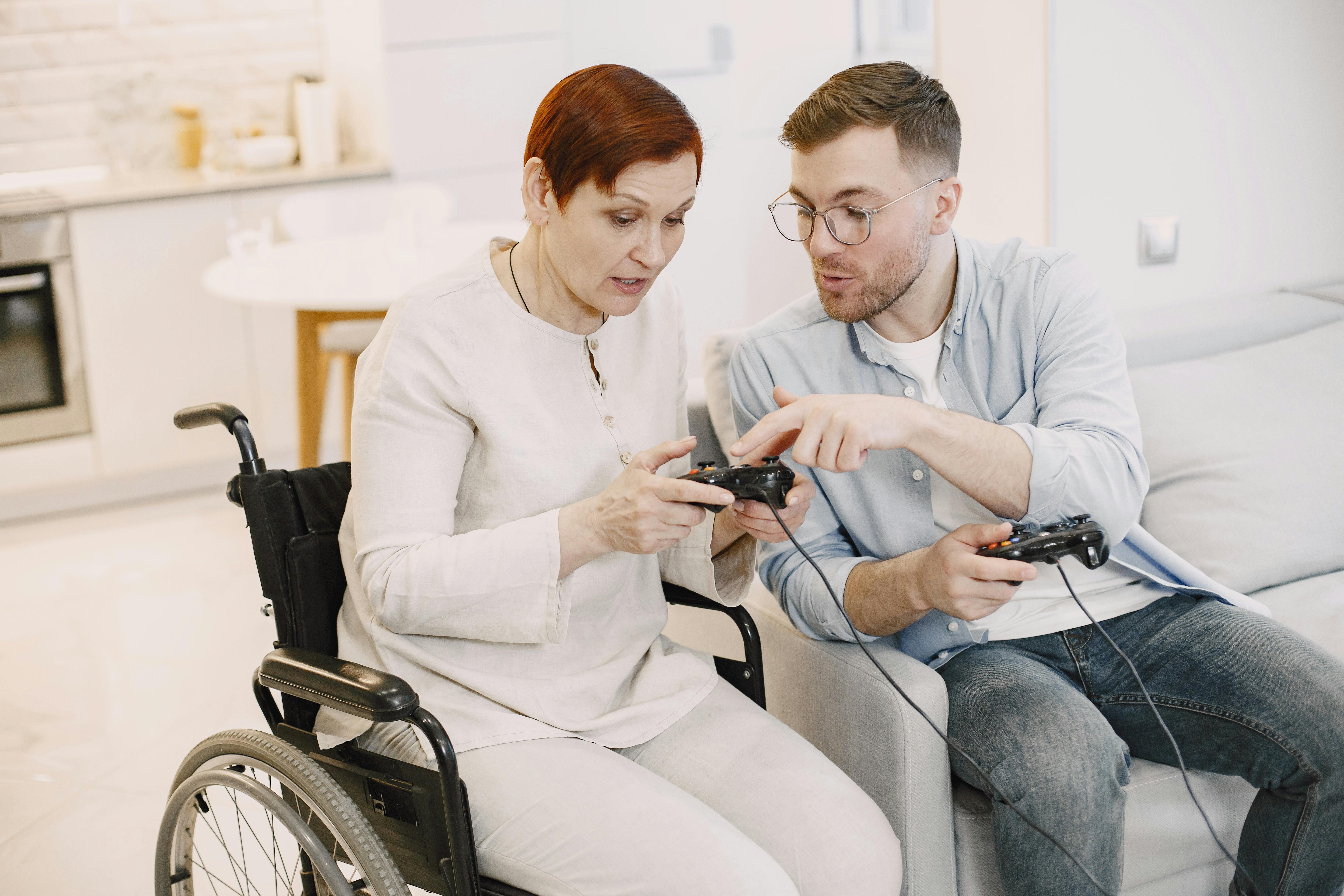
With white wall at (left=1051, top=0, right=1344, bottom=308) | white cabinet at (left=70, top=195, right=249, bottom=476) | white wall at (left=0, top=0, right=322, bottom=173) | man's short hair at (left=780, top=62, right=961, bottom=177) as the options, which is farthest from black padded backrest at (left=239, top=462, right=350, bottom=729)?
white wall at (left=0, top=0, right=322, bottom=173)

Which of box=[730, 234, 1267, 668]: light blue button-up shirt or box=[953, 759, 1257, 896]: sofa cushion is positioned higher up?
box=[730, 234, 1267, 668]: light blue button-up shirt

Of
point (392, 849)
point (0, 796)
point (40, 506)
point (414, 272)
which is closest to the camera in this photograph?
point (392, 849)

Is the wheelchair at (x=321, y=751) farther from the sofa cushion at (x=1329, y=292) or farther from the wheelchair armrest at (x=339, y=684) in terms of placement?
the sofa cushion at (x=1329, y=292)

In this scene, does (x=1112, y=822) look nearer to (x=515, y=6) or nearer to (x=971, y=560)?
(x=971, y=560)

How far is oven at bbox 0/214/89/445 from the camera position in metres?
3.84

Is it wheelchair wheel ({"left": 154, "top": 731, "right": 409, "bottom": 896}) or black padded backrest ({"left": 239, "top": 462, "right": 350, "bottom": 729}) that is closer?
wheelchair wheel ({"left": 154, "top": 731, "right": 409, "bottom": 896})

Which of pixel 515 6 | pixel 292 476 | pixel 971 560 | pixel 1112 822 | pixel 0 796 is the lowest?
pixel 0 796

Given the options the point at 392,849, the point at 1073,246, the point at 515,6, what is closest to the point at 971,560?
the point at 392,849

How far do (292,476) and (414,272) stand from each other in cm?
190

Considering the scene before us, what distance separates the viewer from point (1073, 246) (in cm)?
243

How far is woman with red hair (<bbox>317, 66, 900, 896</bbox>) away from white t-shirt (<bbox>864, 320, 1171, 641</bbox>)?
29 cm

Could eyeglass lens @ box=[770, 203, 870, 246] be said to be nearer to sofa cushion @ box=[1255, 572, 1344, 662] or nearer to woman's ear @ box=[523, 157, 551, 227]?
woman's ear @ box=[523, 157, 551, 227]

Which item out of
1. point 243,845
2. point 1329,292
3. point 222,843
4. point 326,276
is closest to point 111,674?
point 326,276

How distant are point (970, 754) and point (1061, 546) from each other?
31 centimetres
